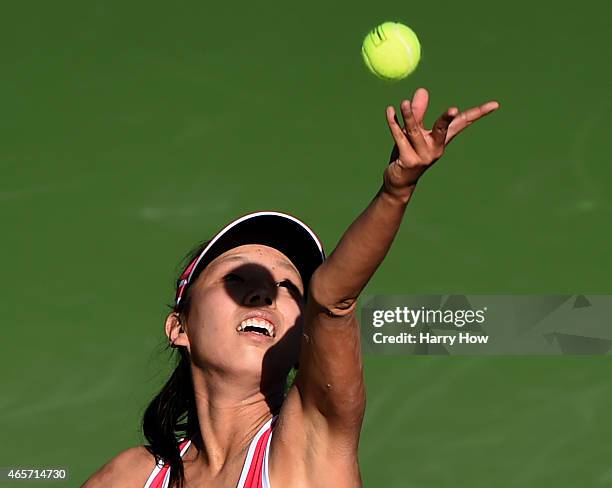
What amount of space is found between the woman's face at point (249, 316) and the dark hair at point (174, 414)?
0.30 ft

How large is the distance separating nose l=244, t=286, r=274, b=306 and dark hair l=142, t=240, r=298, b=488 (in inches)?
7.4

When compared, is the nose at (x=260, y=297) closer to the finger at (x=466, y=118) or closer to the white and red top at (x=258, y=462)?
the white and red top at (x=258, y=462)

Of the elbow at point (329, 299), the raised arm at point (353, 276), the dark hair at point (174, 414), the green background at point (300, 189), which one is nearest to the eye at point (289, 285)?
the dark hair at point (174, 414)

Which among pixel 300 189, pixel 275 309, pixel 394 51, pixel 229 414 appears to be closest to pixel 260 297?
pixel 275 309

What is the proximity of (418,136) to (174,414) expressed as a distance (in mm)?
1038

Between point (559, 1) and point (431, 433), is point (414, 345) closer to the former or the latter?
point (431, 433)

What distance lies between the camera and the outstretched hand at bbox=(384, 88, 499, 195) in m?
1.80

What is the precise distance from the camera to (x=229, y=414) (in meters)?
2.49

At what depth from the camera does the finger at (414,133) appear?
1.79 metres

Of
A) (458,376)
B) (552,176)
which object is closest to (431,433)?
(458,376)

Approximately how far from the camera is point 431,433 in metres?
4.57

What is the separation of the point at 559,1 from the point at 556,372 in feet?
4.25

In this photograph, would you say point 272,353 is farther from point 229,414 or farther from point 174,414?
point 174,414

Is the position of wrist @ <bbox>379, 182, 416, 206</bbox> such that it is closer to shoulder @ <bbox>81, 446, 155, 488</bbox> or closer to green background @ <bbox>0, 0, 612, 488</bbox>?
shoulder @ <bbox>81, 446, 155, 488</bbox>
